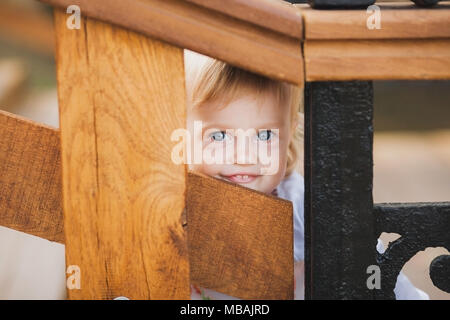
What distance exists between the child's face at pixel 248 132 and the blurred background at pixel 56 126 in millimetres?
1260

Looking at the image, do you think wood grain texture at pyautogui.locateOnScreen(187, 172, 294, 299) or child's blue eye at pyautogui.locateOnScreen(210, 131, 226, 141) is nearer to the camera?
wood grain texture at pyautogui.locateOnScreen(187, 172, 294, 299)

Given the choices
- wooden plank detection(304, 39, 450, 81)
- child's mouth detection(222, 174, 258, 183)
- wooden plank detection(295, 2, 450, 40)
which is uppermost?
wooden plank detection(295, 2, 450, 40)

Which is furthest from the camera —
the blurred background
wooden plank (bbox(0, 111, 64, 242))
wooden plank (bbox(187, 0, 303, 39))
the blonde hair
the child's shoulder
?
the blurred background

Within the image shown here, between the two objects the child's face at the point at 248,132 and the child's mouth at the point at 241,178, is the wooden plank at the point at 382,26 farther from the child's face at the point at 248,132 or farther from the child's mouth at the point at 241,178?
the child's mouth at the point at 241,178

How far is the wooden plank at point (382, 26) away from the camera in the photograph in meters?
1.00

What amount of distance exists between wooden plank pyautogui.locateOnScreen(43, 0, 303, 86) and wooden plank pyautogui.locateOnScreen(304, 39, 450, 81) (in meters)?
0.02

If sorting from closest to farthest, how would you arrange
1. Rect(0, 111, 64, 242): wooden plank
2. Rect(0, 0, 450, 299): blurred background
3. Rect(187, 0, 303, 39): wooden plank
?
Rect(187, 0, 303, 39): wooden plank → Rect(0, 111, 64, 242): wooden plank → Rect(0, 0, 450, 299): blurred background

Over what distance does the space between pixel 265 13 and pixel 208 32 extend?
8cm

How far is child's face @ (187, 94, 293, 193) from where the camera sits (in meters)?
1.38

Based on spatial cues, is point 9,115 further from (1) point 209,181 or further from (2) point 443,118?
(2) point 443,118

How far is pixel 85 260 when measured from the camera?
43.2 inches

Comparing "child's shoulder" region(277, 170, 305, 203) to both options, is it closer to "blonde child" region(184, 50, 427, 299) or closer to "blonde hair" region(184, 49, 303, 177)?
"blonde child" region(184, 50, 427, 299)

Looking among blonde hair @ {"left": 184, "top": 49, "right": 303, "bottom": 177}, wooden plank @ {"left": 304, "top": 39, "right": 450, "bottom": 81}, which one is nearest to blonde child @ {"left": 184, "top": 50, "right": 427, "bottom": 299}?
blonde hair @ {"left": 184, "top": 49, "right": 303, "bottom": 177}

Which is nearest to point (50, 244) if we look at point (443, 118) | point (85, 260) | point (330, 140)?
point (85, 260)
